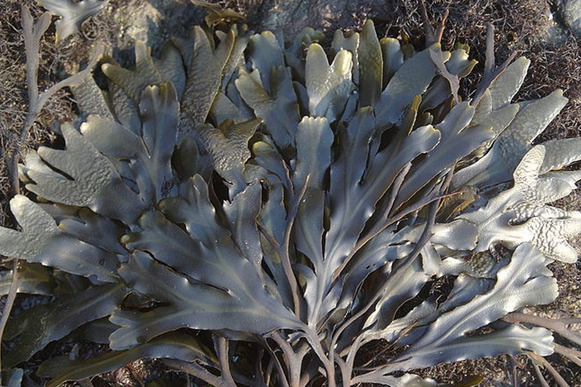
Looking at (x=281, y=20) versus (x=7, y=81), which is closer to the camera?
(x=7, y=81)

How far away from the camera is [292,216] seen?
44.3 inches

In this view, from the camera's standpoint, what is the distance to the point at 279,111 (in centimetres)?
131

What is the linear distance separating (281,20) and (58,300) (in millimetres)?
830

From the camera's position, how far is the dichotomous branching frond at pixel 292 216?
118 cm

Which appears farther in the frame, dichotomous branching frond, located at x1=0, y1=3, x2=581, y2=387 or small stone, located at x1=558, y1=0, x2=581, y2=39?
small stone, located at x1=558, y1=0, x2=581, y2=39

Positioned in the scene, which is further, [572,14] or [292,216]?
[572,14]

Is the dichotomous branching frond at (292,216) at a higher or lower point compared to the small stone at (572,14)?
lower

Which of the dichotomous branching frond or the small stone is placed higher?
the small stone

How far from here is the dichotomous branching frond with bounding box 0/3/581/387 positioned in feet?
3.87

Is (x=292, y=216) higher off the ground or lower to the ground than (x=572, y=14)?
lower

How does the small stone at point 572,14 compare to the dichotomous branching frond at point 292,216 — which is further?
the small stone at point 572,14

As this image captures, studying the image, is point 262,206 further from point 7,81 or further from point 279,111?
point 7,81

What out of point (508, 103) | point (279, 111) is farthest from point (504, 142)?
point (279, 111)

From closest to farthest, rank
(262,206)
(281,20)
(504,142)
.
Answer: (262,206)
(504,142)
(281,20)
